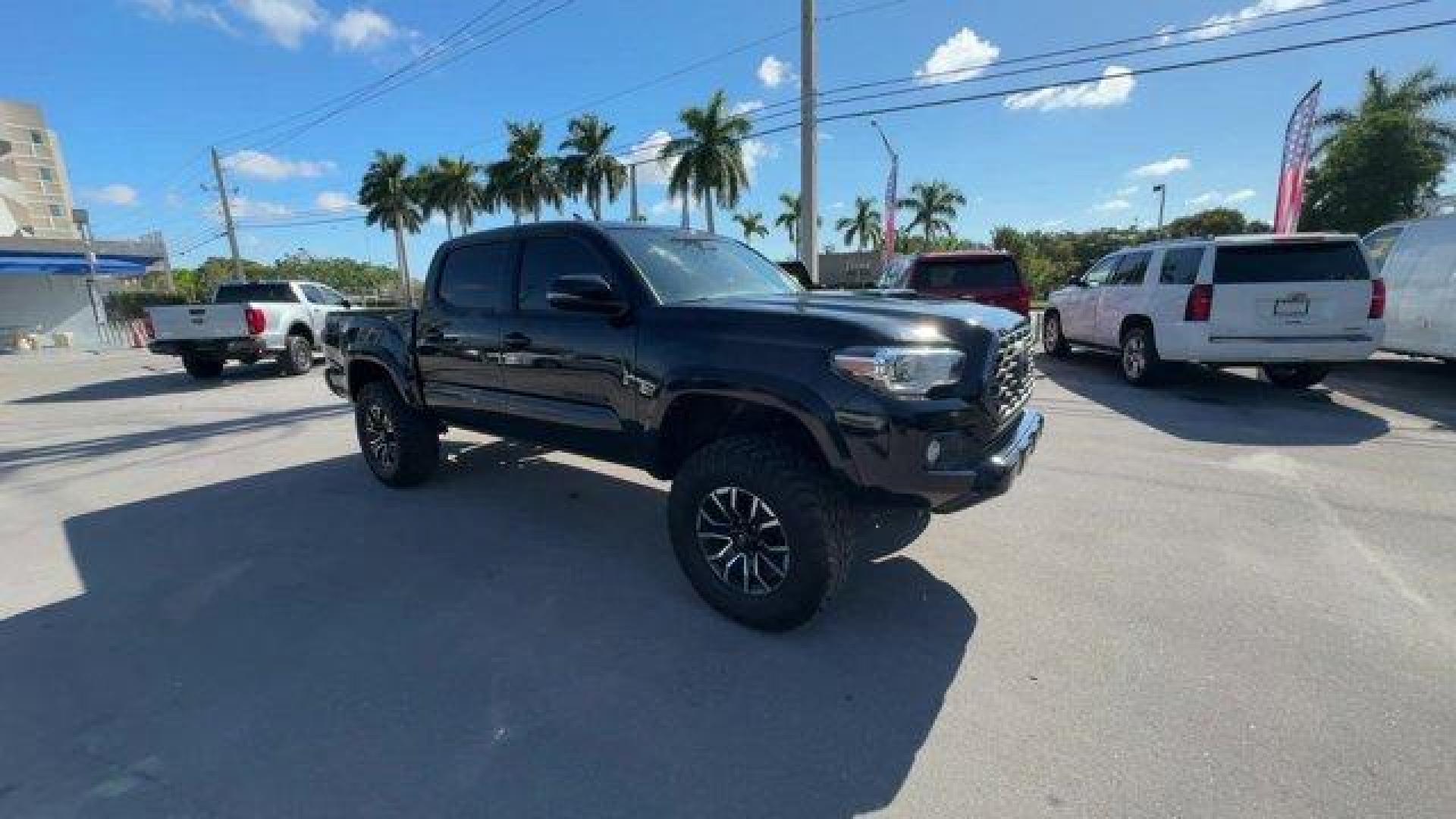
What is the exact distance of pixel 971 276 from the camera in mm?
10102

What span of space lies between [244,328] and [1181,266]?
46.0 feet

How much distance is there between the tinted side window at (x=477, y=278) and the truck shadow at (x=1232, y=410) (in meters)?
5.98

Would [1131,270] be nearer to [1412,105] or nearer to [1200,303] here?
[1200,303]

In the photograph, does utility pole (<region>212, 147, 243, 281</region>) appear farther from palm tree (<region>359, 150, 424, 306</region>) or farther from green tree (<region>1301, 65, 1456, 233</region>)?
green tree (<region>1301, 65, 1456, 233</region>)

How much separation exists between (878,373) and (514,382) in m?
2.48

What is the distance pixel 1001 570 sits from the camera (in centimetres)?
370

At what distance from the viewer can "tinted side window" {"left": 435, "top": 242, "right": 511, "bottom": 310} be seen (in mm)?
4379

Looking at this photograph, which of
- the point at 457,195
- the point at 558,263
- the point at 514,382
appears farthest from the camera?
the point at 457,195

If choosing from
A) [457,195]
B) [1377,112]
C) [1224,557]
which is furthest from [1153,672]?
[457,195]

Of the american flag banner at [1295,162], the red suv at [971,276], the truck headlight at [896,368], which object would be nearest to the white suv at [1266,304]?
the red suv at [971,276]

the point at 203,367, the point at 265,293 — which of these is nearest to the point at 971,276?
the point at 265,293

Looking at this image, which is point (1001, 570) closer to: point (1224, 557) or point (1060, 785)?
point (1224, 557)

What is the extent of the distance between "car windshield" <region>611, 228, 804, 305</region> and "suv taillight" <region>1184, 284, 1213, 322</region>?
542cm

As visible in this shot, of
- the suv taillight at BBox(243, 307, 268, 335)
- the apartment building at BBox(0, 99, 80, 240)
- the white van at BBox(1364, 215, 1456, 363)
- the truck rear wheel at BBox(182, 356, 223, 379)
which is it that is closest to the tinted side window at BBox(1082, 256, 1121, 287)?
the white van at BBox(1364, 215, 1456, 363)
